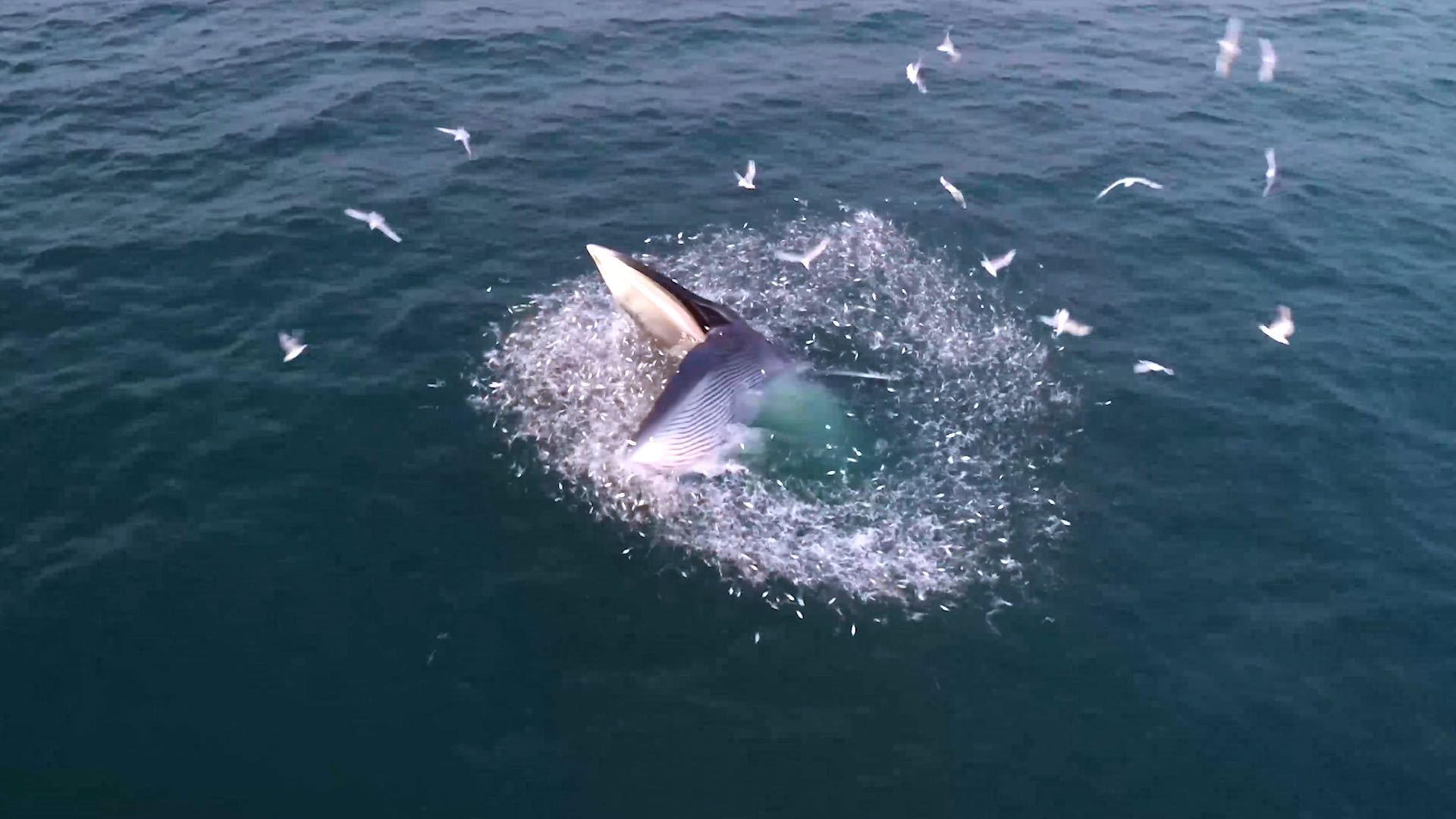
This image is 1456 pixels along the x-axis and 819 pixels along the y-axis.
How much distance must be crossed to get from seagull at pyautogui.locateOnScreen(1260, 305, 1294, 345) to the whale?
56.3 feet

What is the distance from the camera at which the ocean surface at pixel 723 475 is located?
24.1 m

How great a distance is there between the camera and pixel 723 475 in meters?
31.5

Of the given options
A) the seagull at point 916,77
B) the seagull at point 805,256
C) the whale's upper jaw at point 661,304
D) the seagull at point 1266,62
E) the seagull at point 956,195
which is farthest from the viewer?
the seagull at point 1266,62

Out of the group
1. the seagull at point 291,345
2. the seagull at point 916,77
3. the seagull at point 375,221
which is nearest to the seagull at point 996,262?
the seagull at point 916,77

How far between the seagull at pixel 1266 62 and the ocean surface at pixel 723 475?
4.55ft

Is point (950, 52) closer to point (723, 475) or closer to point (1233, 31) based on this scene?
point (1233, 31)

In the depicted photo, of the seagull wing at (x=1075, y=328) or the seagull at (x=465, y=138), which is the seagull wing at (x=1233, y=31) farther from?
the seagull at (x=465, y=138)

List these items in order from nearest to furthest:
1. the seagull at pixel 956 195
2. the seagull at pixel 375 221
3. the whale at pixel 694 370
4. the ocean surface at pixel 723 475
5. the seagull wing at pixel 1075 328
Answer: the ocean surface at pixel 723 475, the whale at pixel 694 370, the seagull wing at pixel 1075 328, the seagull at pixel 375 221, the seagull at pixel 956 195

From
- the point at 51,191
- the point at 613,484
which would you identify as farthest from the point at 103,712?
the point at 51,191

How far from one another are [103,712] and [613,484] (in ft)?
44.6

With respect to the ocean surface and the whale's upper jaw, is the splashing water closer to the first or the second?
the ocean surface

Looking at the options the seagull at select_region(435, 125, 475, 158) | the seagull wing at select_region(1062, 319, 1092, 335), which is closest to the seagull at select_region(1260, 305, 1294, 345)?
the seagull wing at select_region(1062, 319, 1092, 335)

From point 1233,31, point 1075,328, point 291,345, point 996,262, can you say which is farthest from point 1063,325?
point 1233,31

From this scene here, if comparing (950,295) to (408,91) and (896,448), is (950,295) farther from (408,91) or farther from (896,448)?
(408,91)
